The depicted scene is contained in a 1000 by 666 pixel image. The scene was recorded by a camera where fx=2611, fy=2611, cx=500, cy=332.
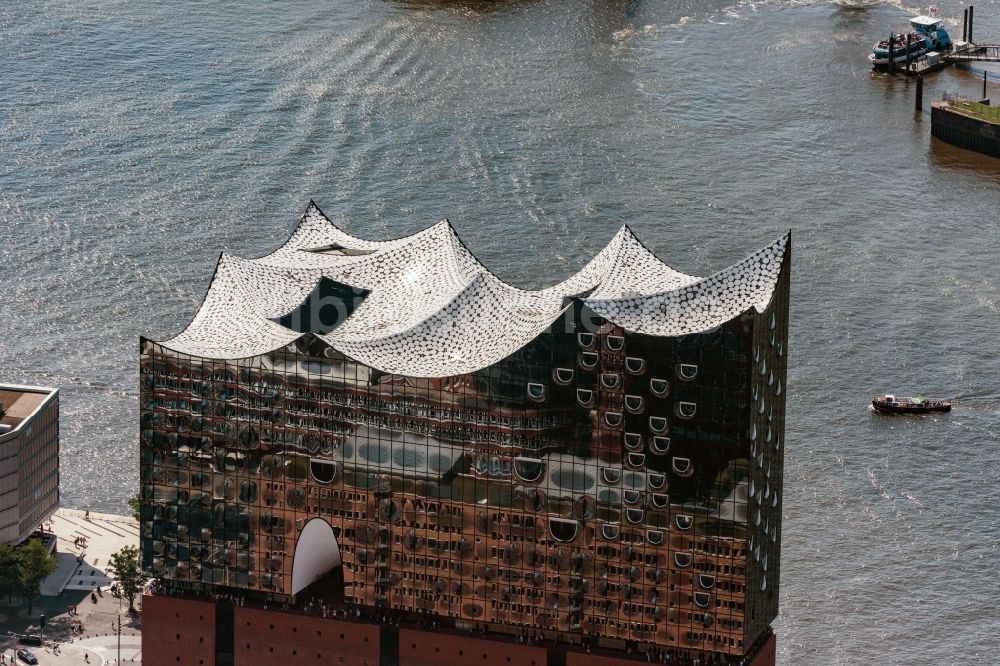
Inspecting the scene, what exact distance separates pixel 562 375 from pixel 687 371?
598cm

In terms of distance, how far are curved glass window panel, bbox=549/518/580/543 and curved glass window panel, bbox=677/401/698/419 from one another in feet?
25.0

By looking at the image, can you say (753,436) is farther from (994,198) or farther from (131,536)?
(994,198)

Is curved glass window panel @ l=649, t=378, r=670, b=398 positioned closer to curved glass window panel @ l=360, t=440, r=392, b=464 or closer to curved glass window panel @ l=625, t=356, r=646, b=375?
curved glass window panel @ l=625, t=356, r=646, b=375

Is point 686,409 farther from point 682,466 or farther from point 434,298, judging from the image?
point 434,298

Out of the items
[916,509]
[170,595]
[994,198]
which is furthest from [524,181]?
[170,595]

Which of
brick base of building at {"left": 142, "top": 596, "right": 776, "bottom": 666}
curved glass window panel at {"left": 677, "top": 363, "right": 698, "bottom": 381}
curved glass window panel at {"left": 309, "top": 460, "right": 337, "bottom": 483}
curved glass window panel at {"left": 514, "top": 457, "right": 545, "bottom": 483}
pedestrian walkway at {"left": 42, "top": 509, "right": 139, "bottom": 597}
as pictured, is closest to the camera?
curved glass window panel at {"left": 677, "top": 363, "right": 698, "bottom": 381}

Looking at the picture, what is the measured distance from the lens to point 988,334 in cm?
17425

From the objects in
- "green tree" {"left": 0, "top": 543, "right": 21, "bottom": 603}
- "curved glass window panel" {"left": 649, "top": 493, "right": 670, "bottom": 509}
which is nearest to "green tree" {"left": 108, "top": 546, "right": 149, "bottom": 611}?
"green tree" {"left": 0, "top": 543, "right": 21, "bottom": 603}

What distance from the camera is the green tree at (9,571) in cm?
14325

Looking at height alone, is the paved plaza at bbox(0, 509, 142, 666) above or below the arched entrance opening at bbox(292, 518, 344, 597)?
below

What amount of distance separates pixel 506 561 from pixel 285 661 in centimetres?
1286

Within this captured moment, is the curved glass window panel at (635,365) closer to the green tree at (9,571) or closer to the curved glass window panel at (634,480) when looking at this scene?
the curved glass window panel at (634,480)

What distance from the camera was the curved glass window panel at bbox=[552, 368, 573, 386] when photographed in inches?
4811

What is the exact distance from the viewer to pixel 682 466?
12150cm
